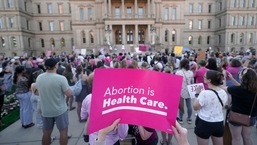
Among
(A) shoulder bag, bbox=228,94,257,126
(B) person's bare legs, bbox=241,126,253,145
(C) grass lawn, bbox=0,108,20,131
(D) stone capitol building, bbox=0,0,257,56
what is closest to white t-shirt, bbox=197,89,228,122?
(A) shoulder bag, bbox=228,94,257,126

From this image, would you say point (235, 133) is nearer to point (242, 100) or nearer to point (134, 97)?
point (242, 100)

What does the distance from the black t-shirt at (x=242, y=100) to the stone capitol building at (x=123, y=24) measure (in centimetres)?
3746

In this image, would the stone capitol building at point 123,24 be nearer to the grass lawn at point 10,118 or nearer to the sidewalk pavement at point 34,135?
the grass lawn at point 10,118

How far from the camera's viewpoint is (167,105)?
149 cm

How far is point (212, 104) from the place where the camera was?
3211mm

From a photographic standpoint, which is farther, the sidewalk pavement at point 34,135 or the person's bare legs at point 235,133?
the sidewalk pavement at point 34,135

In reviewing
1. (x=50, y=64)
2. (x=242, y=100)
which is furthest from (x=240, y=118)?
(x=50, y=64)

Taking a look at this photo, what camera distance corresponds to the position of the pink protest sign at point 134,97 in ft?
4.88

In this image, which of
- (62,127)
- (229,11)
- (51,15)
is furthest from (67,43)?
(62,127)

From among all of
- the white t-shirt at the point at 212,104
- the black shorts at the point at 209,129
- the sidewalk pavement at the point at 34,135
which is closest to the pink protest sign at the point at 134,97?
the white t-shirt at the point at 212,104

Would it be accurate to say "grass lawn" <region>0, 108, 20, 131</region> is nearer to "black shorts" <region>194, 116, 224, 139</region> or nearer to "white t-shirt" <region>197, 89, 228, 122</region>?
"black shorts" <region>194, 116, 224, 139</region>

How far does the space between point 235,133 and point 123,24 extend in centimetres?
4310

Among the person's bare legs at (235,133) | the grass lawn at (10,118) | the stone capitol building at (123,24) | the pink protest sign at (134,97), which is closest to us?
the pink protest sign at (134,97)

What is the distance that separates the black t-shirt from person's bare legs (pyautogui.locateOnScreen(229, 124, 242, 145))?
0.42 metres
